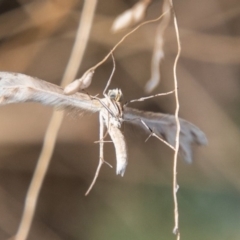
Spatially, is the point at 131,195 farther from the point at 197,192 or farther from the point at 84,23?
the point at 84,23

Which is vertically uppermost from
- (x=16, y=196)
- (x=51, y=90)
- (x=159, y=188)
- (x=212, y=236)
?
(x=51, y=90)

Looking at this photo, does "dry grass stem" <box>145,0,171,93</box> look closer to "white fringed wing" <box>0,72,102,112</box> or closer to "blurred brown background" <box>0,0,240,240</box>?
"blurred brown background" <box>0,0,240,240</box>

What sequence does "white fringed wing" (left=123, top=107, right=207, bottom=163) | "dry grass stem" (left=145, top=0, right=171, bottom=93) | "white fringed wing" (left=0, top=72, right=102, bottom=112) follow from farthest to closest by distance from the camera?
"dry grass stem" (left=145, top=0, right=171, bottom=93) < "white fringed wing" (left=123, top=107, right=207, bottom=163) < "white fringed wing" (left=0, top=72, right=102, bottom=112)

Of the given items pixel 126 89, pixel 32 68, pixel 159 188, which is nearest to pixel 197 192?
pixel 159 188

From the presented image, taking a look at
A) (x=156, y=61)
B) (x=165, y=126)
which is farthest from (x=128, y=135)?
(x=156, y=61)

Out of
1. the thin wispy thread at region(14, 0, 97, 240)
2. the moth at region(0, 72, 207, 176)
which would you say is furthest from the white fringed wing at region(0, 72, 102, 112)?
the thin wispy thread at region(14, 0, 97, 240)
